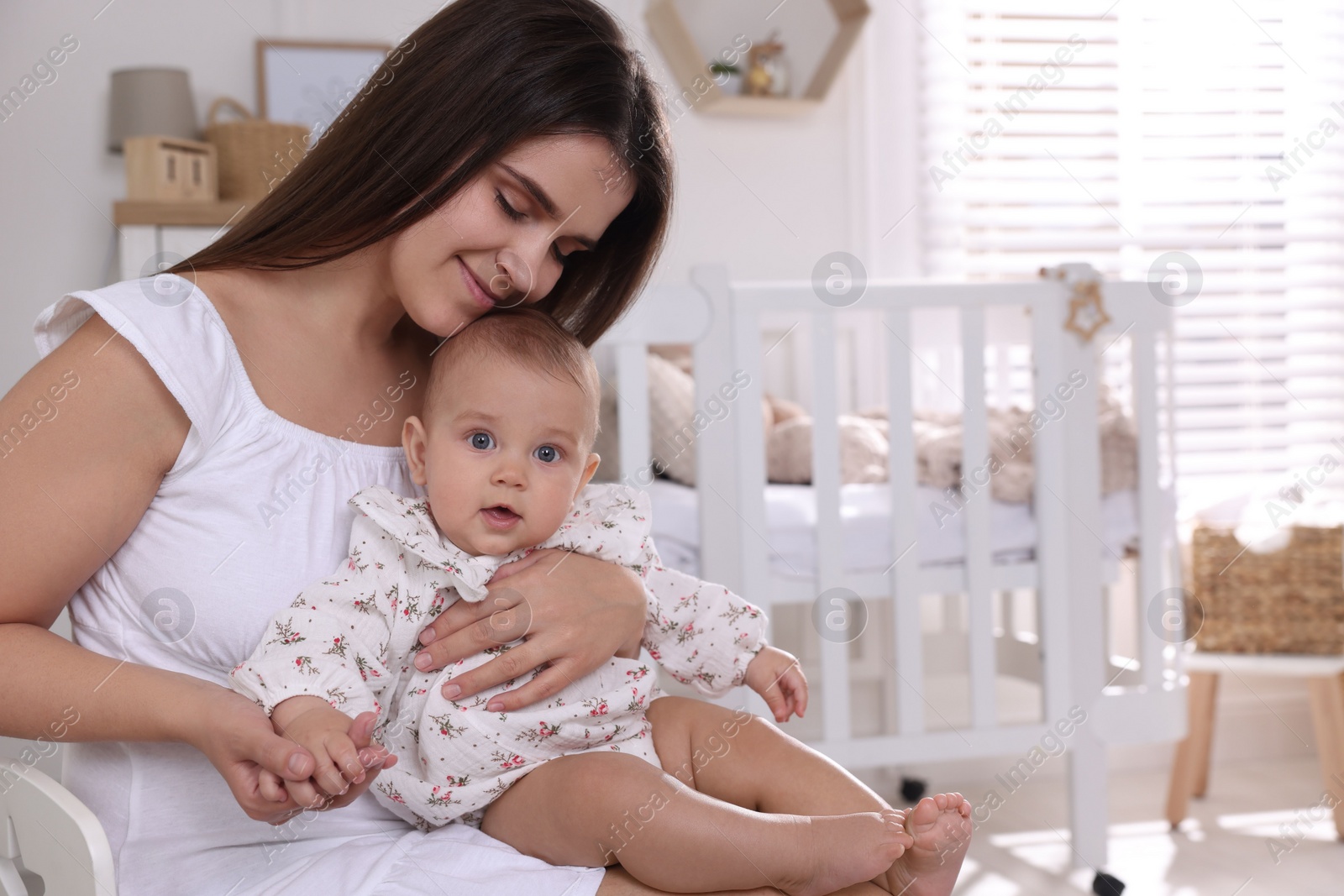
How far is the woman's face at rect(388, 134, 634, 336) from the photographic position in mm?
926

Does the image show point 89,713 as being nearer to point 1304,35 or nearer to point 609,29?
point 609,29

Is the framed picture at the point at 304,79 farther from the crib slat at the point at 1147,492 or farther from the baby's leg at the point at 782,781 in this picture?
the baby's leg at the point at 782,781

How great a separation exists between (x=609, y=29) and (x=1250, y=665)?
2110mm

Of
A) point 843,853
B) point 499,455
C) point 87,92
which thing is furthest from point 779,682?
point 87,92

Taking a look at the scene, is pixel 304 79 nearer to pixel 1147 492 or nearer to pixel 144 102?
pixel 144 102

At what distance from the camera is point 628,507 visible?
40.0 inches

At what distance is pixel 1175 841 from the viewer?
2264 mm

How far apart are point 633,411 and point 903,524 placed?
20.6 inches

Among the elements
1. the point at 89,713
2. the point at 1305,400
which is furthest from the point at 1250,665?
the point at 89,713

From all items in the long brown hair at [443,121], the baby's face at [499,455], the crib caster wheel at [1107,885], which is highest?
the long brown hair at [443,121]

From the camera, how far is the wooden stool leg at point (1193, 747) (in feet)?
7.70

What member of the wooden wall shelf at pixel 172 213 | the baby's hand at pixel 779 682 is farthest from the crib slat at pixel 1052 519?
the wooden wall shelf at pixel 172 213

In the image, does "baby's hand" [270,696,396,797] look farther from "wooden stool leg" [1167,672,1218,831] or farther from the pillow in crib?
"wooden stool leg" [1167,672,1218,831]

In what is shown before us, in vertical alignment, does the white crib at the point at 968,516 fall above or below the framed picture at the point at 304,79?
below
